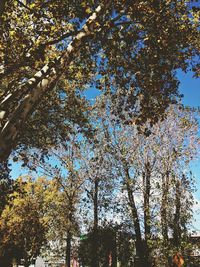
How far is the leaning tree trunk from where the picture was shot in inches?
263

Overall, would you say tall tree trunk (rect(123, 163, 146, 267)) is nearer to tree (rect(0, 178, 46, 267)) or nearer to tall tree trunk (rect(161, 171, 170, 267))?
tall tree trunk (rect(161, 171, 170, 267))

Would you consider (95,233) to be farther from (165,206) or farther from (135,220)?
(165,206)

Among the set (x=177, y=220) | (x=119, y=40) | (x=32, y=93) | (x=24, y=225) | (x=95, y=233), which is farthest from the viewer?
(x=24, y=225)

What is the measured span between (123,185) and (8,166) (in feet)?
43.7

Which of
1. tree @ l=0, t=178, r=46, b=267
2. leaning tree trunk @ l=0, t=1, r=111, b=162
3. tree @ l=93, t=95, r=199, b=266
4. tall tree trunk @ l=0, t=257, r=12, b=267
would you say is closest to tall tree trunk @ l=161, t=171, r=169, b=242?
tree @ l=93, t=95, r=199, b=266

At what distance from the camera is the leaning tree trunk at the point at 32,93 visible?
667 cm

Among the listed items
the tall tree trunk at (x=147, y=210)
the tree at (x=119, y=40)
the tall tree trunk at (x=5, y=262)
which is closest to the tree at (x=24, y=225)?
the tall tree trunk at (x=5, y=262)

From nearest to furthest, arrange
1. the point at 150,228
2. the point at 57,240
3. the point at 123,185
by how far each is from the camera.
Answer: the point at 150,228 < the point at 123,185 < the point at 57,240

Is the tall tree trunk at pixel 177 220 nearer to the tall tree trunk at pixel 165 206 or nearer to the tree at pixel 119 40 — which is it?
the tall tree trunk at pixel 165 206

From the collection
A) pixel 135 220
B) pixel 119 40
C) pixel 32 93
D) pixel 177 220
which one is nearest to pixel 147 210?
pixel 135 220

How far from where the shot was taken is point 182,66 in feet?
36.2

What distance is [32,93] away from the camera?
725 centimetres

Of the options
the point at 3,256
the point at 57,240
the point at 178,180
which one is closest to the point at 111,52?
the point at 178,180

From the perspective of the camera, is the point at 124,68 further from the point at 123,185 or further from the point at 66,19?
the point at 123,185
